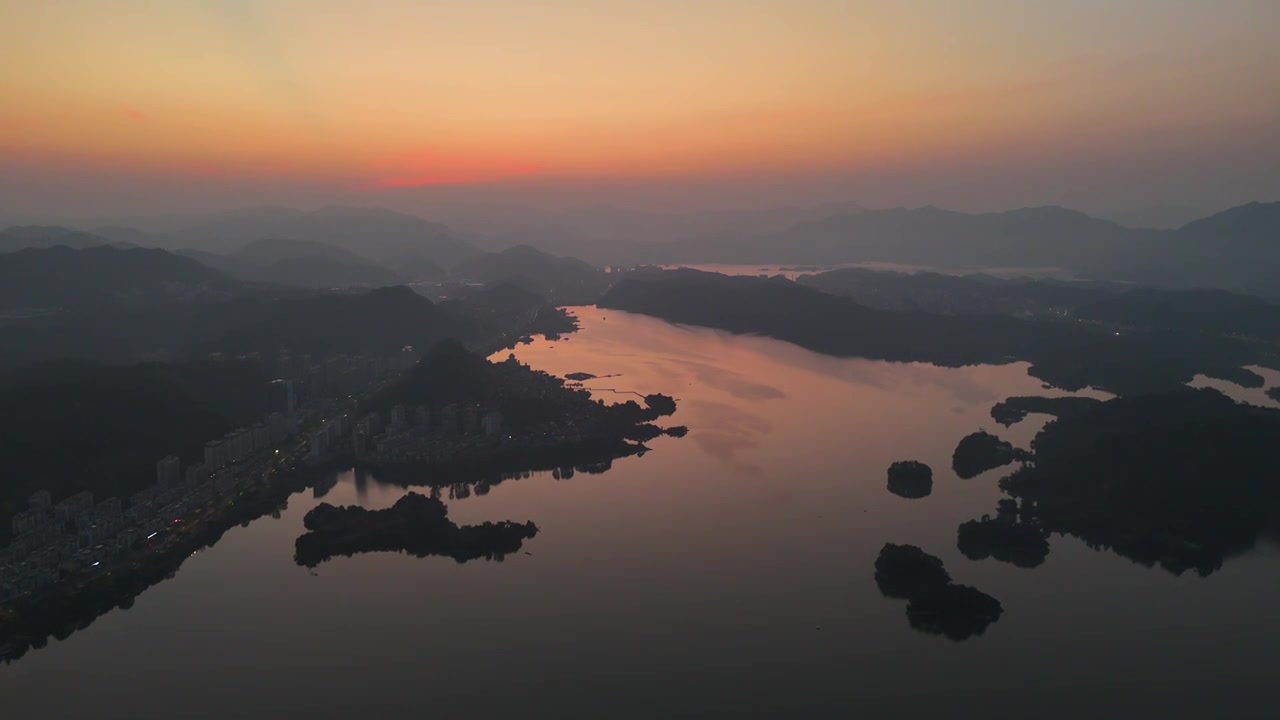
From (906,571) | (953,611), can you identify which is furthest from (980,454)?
(953,611)

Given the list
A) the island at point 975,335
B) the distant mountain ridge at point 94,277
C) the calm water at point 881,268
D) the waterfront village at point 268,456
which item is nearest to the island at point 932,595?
the waterfront village at point 268,456

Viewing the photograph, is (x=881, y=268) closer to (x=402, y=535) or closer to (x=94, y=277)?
(x=94, y=277)

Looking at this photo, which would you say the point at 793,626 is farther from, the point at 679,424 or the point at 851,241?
the point at 851,241

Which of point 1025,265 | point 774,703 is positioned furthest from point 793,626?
point 1025,265

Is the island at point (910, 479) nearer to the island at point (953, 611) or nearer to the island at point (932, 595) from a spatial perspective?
the island at point (932, 595)

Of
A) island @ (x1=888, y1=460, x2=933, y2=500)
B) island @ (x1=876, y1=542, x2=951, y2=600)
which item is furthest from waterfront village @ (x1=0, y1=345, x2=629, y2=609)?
island @ (x1=876, y1=542, x2=951, y2=600)

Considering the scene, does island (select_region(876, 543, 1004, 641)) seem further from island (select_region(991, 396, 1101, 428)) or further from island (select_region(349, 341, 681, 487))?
island (select_region(991, 396, 1101, 428))
